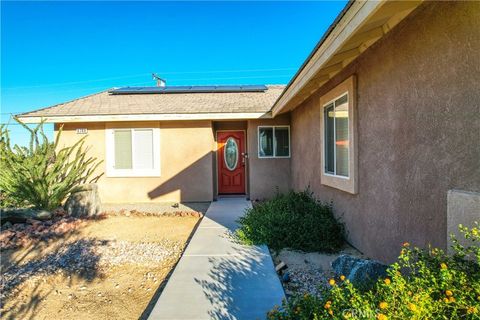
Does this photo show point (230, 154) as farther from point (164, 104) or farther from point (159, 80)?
point (159, 80)

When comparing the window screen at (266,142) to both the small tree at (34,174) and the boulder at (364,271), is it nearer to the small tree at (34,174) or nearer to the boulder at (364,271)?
the small tree at (34,174)

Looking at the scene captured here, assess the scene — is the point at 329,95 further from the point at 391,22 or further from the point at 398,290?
the point at 398,290

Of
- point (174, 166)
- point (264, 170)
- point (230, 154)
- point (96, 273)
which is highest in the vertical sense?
point (230, 154)

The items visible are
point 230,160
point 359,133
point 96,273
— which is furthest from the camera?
point 230,160

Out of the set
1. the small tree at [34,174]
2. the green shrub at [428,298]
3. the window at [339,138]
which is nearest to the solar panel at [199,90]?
the small tree at [34,174]

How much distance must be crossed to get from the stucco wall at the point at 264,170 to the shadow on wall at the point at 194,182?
1494mm

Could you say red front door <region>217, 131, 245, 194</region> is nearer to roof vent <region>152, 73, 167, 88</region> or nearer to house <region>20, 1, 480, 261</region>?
house <region>20, 1, 480, 261</region>

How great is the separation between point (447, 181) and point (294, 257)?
271 cm

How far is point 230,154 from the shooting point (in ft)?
37.4

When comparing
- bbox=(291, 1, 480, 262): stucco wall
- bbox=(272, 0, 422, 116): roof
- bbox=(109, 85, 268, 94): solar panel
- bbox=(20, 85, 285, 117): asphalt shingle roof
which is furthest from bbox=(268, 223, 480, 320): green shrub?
bbox=(109, 85, 268, 94): solar panel

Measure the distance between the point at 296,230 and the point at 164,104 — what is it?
799 cm

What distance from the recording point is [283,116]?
10.7m

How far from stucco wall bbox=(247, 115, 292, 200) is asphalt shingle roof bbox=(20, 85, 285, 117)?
2.54ft

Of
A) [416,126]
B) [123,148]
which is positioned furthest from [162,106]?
[416,126]
